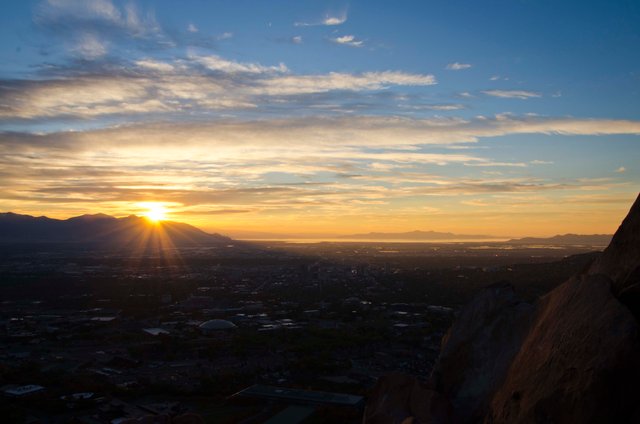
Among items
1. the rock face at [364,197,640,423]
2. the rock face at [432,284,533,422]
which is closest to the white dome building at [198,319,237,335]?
the rock face at [432,284,533,422]

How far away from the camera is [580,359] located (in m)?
6.02

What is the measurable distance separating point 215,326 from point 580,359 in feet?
165

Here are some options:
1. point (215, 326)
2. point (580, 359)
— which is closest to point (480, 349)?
point (580, 359)

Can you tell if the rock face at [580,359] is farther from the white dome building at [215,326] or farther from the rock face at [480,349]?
the white dome building at [215,326]

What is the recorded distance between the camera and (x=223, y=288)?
92.6 metres

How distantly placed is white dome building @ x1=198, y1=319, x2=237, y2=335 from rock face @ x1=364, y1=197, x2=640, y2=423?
147 feet

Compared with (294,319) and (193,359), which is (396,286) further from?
(193,359)

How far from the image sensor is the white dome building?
5250cm

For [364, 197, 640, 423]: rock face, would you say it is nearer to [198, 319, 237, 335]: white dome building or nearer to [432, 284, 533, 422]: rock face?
[432, 284, 533, 422]: rock face

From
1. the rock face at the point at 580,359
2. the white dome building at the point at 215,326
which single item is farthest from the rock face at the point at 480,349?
the white dome building at the point at 215,326

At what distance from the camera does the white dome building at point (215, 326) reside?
5250 centimetres

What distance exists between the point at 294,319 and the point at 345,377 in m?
25.8

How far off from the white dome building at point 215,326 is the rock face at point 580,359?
4469 cm

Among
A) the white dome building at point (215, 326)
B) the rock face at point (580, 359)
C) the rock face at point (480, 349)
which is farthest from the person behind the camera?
the white dome building at point (215, 326)
